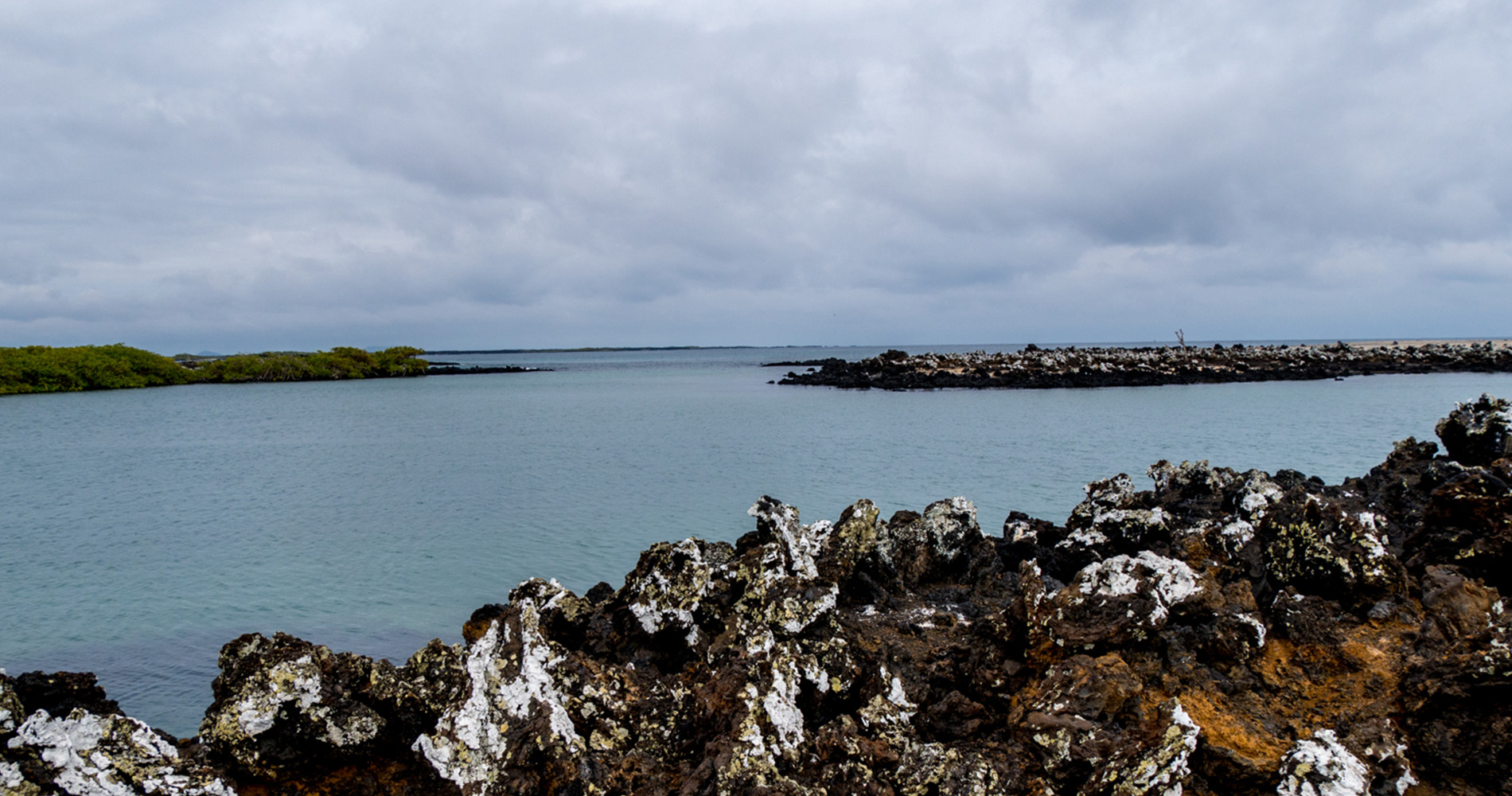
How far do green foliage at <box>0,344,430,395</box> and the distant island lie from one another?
0.04 m

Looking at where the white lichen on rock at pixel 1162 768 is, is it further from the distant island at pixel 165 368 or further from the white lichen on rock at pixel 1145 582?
the distant island at pixel 165 368

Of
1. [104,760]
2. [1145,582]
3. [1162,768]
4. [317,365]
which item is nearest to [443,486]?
[104,760]

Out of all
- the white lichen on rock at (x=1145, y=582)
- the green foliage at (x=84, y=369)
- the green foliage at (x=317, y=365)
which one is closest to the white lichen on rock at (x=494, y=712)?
the white lichen on rock at (x=1145, y=582)

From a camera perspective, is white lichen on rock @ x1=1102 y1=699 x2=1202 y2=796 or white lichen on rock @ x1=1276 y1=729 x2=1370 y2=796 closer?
white lichen on rock @ x1=1276 y1=729 x2=1370 y2=796

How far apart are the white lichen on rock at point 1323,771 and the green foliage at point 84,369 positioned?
6051cm

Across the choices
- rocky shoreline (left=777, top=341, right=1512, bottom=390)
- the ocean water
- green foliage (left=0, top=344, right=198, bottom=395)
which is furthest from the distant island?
rocky shoreline (left=777, top=341, right=1512, bottom=390)

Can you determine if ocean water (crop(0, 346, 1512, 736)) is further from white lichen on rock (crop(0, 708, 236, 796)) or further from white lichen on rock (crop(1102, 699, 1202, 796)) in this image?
white lichen on rock (crop(1102, 699, 1202, 796))

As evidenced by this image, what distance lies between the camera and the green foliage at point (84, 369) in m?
44.5

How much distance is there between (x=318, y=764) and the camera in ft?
12.5

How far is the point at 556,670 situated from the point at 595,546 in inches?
255

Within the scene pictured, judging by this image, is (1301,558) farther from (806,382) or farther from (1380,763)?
(806,382)

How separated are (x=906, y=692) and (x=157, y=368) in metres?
67.6

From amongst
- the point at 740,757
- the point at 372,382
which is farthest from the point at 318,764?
the point at 372,382

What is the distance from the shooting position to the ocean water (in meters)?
7.68
